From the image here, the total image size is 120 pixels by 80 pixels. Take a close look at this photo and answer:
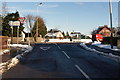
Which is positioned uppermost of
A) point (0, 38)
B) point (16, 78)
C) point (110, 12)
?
point (110, 12)

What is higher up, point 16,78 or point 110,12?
point 110,12

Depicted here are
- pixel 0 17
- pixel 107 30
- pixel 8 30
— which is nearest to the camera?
pixel 0 17

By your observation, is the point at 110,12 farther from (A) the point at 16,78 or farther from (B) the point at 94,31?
(B) the point at 94,31

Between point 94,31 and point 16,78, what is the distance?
124 m

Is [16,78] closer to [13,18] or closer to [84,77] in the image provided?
[84,77]

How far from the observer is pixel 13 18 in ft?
187

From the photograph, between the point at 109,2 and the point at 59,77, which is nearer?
the point at 59,77

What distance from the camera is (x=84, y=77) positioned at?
28.5 ft

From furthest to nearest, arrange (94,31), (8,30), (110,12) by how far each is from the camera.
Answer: (94,31)
(8,30)
(110,12)

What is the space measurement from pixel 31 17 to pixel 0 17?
101 feet

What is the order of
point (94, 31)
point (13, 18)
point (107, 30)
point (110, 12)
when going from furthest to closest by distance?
point (94, 31) < point (107, 30) < point (13, 18) < point (110, 12)

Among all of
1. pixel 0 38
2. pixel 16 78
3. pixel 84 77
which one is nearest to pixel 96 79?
pixel 84 77

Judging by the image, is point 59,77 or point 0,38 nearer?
point 59,77

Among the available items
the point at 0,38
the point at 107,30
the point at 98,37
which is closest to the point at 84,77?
the point at 0,38
